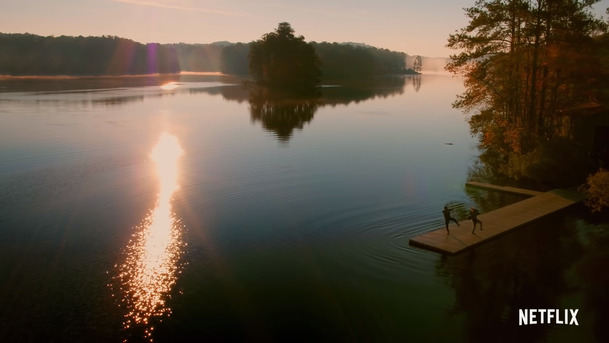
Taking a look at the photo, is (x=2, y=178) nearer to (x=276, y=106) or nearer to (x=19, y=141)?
(x=19, y=141)

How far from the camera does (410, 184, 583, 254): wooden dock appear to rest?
26.8 metres

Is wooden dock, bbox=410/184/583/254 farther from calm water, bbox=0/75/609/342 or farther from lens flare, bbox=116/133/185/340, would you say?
Result: lens flare, bbox=116/133/185/340

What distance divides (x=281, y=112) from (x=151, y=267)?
79.0m

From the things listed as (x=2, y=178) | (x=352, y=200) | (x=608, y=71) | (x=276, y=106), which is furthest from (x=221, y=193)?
(x=276, y=106)

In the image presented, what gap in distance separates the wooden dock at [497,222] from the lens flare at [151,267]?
13531 mm

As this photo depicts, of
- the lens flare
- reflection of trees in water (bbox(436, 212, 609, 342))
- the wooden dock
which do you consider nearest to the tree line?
the wooden dock

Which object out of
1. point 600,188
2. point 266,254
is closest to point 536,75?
point 600,188

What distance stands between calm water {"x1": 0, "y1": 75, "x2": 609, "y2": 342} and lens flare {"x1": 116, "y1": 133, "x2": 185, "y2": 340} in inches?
3.9

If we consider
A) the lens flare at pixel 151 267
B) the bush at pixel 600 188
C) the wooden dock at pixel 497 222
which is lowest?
the lens flare at pixel 151 267

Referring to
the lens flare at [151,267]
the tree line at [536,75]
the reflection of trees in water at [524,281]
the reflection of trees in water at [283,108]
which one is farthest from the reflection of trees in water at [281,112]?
the reflection of trees in water at [524,281]

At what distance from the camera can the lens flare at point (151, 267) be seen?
2095 centimetres

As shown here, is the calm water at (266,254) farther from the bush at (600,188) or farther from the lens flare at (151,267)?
the bush at (600,188)

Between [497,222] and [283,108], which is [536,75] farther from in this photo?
[283,108]

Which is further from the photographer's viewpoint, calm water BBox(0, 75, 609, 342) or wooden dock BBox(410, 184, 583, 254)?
wooden dock BBox(410, 184, 583, 254)
